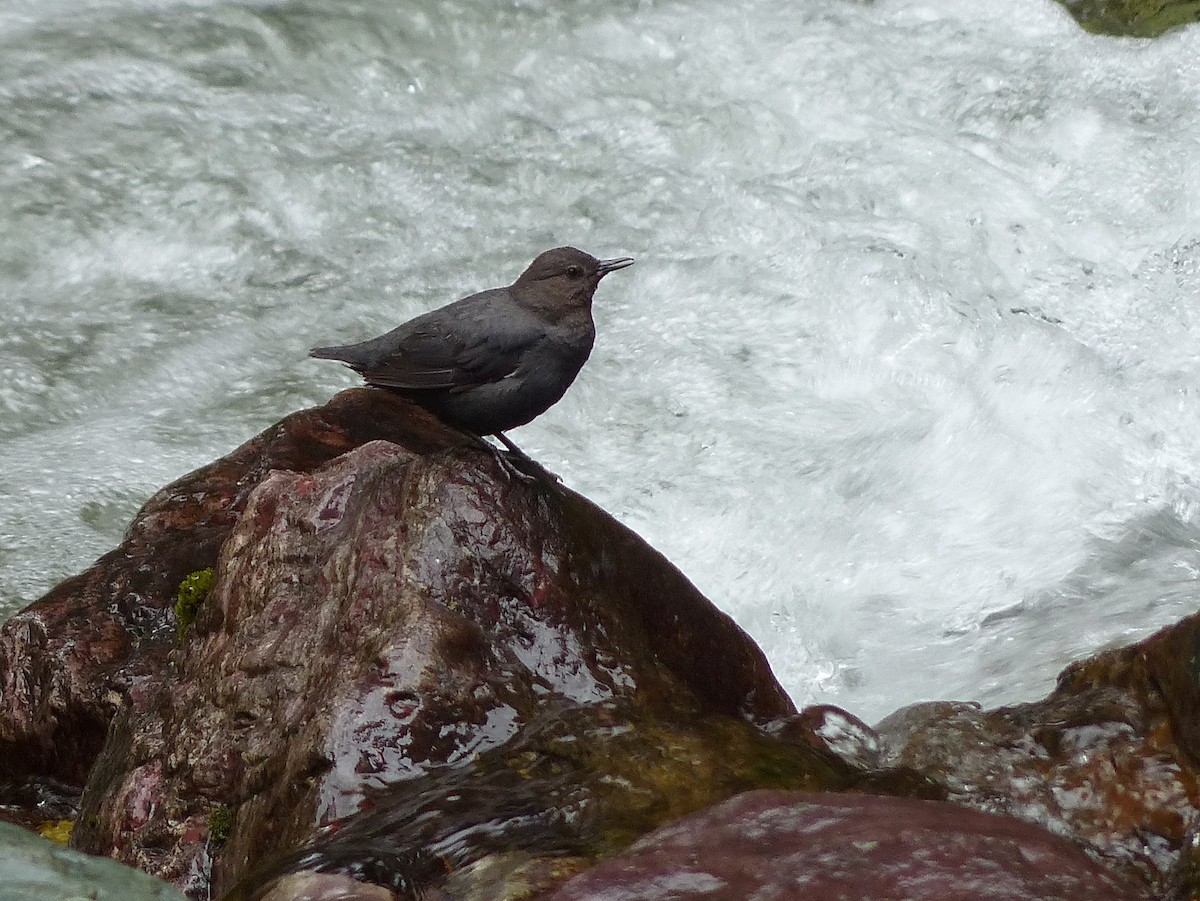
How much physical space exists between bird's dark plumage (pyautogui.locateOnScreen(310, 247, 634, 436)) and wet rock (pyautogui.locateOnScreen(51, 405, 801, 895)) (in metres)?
0.28

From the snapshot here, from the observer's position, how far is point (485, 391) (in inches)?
160

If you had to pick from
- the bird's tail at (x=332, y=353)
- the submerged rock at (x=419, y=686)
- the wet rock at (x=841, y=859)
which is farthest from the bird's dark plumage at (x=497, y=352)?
the wet rock at (x=841, y=859)

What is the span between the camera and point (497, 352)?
4.08 metres

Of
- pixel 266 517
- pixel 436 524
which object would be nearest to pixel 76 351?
pixel 266 517

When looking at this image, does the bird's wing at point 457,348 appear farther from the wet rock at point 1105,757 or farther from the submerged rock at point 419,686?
the wet rock at point 1105,757

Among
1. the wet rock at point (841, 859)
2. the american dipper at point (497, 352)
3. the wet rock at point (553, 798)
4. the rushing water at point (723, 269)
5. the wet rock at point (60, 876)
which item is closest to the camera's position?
the wet rock at point (841, 859)

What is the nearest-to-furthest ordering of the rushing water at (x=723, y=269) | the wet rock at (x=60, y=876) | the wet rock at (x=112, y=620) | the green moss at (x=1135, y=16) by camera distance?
the wet rock at (x=60, y=876) → the wet rock at (x=112, y=620) → the rushing water at (x=723, y=269) → the green moss at (x=1135, y=16)

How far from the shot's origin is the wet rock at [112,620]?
4.37 metres

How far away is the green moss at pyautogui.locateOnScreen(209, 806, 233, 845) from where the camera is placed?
3408 mm

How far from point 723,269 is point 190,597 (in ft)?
15.1

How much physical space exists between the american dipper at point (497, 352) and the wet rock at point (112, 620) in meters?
0.73

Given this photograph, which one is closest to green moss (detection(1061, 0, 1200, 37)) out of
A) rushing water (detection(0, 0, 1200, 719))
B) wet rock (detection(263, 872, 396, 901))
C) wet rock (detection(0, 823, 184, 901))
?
rushing water (detection(0, 0, 1200, 719))

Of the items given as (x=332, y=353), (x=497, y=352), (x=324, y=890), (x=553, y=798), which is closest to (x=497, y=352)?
(x=497, y=352)

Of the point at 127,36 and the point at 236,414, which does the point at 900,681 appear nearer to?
the point at 236,414
